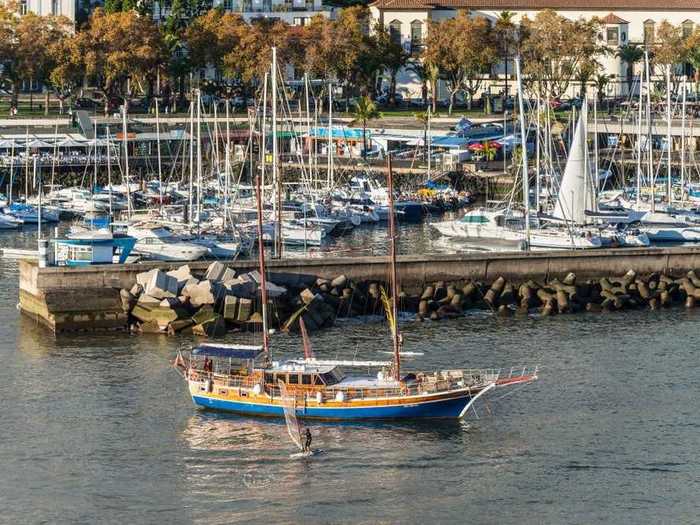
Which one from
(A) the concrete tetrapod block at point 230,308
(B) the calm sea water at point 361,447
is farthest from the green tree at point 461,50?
(B) the calm sea water at point 361,447

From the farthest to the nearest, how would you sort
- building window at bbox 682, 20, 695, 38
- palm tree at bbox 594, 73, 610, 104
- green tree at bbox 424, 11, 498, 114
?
building window at bbox 682, 20, 695, 38, palm tree at bbox 594, 73, 610, 104, green tree at bbox 424, 11, 498, 114

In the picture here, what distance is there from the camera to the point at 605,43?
156 m

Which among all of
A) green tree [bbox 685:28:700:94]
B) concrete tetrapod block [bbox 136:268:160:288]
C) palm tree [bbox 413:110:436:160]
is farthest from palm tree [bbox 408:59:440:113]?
concrete tetrapod block [bbox 136:268:160:288]

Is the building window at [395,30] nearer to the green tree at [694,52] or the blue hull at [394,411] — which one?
the green tree at [694,52]

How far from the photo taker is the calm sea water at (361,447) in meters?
46.9

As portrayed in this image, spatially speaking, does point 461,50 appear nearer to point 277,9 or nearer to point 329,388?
point 277,9

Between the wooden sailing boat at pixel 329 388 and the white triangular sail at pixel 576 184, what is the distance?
3291 cm

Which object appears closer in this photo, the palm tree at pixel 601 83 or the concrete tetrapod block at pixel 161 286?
the concrete tetrapod block at pixel 161 286

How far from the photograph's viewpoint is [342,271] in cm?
7094

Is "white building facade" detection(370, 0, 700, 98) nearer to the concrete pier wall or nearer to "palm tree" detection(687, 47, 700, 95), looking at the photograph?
"palm tree" detection(687, 47, 700, 95)

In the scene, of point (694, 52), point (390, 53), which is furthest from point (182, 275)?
point (694, 52)

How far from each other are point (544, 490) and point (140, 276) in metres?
23.4

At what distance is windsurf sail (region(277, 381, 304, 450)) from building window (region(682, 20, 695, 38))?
10584 cm

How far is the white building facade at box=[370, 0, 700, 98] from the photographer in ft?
507
